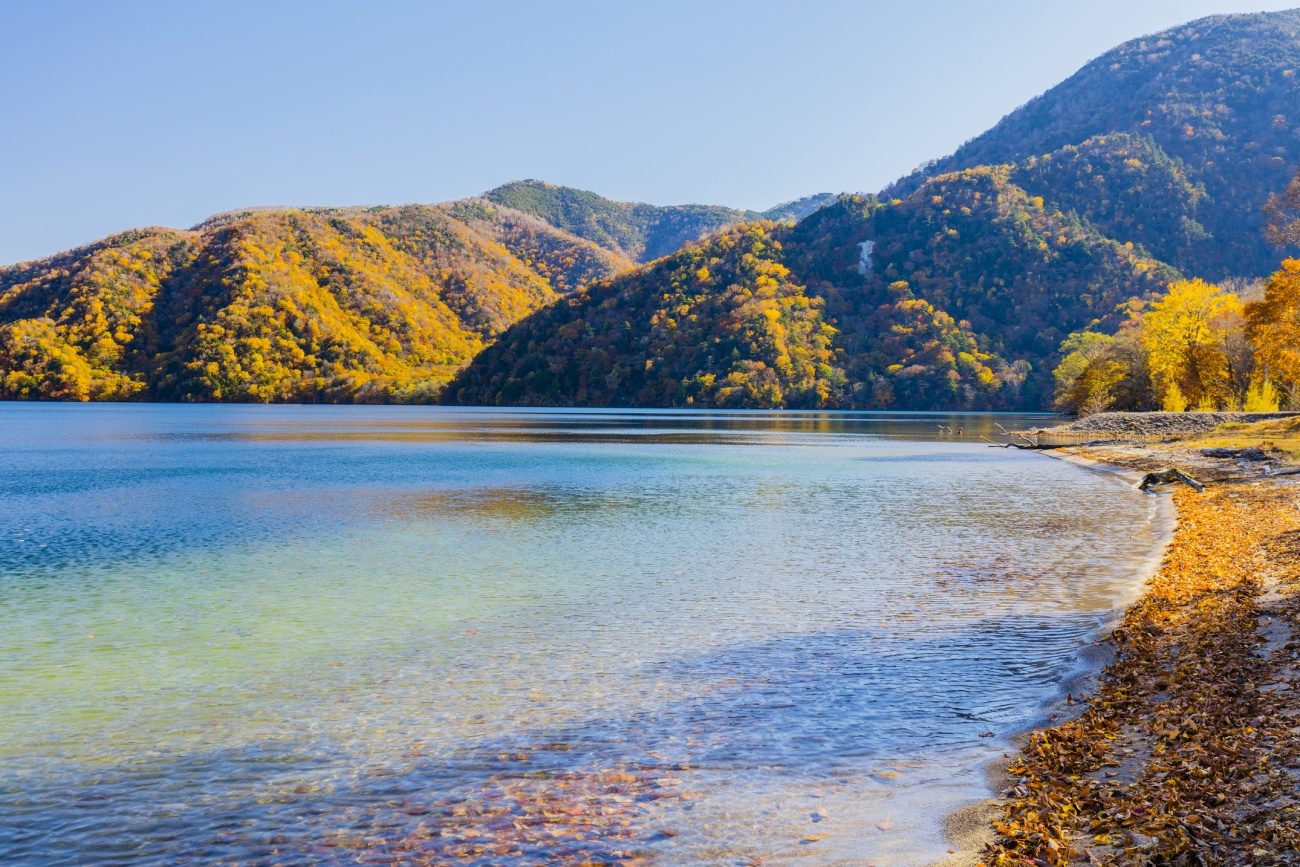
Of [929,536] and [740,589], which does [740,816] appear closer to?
[740,589]

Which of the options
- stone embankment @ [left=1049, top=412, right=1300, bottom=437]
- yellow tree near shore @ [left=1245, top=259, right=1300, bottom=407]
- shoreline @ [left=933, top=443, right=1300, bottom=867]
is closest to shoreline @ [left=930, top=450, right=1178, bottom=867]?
shoreline @ [left=933, top=443, right=1300, bottom=867]

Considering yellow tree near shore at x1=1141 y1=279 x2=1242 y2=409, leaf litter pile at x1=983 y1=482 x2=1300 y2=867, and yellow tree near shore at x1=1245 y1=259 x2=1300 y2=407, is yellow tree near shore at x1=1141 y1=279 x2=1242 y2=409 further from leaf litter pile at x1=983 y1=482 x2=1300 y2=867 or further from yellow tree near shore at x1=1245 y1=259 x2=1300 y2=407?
leaf litter pile at x1=983 y1=482 x2=1300 y2=867

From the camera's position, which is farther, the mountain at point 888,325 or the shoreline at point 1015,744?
the mountain at point 888,325

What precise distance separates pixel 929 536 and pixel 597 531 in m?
8.84

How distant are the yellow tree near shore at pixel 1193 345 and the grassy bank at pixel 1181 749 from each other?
68805mm

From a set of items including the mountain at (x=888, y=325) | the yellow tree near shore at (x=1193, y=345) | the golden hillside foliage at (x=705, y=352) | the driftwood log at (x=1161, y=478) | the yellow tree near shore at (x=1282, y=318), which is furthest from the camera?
the golden hillside foliage at (x=705, y=352)

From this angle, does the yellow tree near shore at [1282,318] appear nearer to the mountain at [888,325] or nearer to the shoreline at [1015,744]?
the shoreline at [1015,744]

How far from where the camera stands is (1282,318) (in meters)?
45.8

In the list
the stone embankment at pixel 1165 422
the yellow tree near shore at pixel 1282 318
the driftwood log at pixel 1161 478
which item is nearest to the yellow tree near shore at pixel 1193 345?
the stone embankment at pixel 1165 422

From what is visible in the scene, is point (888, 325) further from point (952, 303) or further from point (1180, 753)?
point (1180, 753)

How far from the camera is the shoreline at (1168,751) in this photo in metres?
5.76

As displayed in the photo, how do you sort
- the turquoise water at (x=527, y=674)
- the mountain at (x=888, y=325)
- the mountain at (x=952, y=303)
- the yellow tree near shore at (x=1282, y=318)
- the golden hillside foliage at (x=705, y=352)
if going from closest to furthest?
the turquoise water at (x=527, y=674) < the yellow tree near shore at (x=1282, y=318) < the mountain at (x=888, y=325) < the mountain at (x=952, y=303) < the golden hillside foliage at (x=705, y=352)

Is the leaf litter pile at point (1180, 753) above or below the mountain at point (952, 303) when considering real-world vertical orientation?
below

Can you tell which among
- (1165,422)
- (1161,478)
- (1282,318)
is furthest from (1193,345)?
(1161,478)
